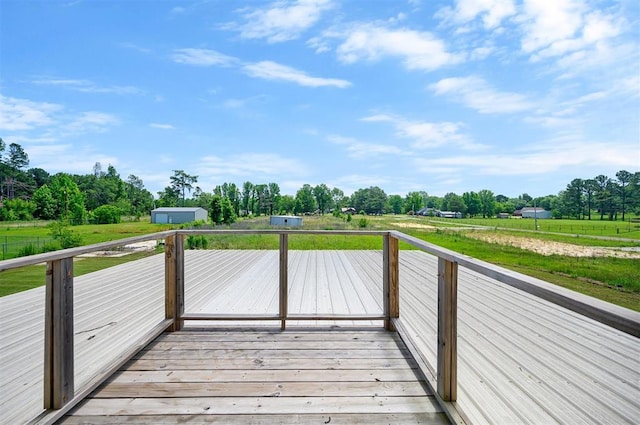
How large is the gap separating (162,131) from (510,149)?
53.3 meters

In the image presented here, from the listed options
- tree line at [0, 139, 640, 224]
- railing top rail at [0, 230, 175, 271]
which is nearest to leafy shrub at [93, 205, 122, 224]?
tree line at [0, 139, 640, 224]

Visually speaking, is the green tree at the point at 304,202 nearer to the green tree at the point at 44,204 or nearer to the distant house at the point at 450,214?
the green tree at the point at 44,204

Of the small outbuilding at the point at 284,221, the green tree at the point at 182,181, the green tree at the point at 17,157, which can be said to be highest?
the green tree at the point at 17,157

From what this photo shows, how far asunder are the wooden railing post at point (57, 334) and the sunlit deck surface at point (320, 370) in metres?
0.15

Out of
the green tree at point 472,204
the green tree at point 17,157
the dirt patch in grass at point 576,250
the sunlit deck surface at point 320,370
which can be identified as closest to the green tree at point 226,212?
the green tree at point 17,157

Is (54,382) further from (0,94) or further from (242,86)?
(0,94)

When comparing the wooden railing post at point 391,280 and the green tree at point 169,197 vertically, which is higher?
the green tree at point 169,197

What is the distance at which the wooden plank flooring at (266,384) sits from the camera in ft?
5.48

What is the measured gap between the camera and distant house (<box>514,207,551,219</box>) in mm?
56000

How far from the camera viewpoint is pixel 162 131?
43.6 meters

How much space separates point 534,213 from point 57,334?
66.7 meters

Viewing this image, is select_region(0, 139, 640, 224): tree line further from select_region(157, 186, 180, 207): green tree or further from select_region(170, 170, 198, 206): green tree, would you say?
select_region(170, 170, 198, 206): green tree

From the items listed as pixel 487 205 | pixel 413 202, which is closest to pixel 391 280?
pixel 413 202

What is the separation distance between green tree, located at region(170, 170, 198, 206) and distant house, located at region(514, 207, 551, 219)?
189ft
